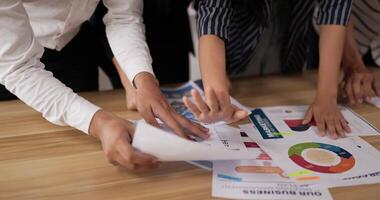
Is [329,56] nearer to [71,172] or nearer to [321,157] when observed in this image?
[321,157]

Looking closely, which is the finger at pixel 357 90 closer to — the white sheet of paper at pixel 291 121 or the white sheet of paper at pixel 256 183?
the white sheet of paper at pixel 291 121

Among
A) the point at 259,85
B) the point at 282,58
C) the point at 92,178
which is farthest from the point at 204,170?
the point at 282,58

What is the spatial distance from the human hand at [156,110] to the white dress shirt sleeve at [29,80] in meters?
0.10

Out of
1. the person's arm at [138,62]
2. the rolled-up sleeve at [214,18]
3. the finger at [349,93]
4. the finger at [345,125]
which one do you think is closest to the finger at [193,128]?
the person's arm at [138,62]

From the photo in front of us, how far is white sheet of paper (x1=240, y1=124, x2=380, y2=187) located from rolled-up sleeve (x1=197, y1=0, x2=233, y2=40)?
8.6 inches

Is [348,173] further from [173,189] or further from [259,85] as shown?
[259,85]

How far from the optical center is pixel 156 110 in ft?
2.47

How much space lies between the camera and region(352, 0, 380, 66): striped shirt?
111 cm

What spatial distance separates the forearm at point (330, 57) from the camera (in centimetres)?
88

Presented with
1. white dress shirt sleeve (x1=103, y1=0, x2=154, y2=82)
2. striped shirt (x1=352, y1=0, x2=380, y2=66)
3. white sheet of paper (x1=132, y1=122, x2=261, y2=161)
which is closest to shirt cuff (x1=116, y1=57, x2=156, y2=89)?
white dress shirt sleeve (x1=103, y1=0, x2=154, y2=82)

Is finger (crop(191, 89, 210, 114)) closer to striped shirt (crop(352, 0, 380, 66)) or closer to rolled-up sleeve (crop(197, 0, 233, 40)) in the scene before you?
rolled-up sleeve (crop(197, 0, 233, 40))

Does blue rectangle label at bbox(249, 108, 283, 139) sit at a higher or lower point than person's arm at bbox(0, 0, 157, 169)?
lower

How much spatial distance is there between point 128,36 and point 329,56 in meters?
0.46

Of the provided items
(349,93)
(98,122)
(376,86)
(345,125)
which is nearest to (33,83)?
(98,122)
